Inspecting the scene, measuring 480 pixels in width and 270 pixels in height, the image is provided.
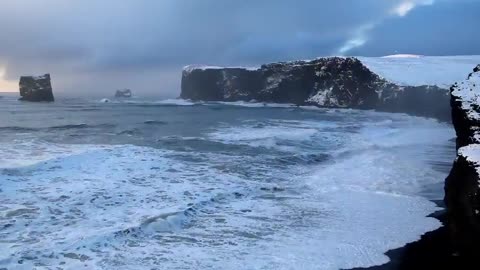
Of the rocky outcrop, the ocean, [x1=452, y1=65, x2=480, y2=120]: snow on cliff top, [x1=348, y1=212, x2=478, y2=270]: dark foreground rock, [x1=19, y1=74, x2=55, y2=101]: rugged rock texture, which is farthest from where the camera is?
[x1=19, y1=74, x2=55, y2=101]: rugged rock texture

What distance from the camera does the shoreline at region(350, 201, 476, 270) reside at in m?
7.11

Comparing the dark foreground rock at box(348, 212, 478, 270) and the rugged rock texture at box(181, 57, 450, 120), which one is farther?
the rugged rock texture at box(181, 57, 450, 120)

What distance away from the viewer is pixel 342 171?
51.1ft

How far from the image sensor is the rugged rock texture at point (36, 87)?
7938 cm

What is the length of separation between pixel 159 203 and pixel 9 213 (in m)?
3.35

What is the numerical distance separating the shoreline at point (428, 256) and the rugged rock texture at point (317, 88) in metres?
34.9

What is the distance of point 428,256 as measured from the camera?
7.52 meters

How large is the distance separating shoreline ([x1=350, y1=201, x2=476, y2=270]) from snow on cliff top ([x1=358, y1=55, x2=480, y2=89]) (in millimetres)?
41697

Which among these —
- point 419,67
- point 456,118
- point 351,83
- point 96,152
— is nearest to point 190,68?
point 351,83

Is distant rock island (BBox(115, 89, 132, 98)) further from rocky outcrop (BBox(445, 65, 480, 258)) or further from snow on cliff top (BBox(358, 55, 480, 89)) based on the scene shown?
rocky outcrop (BBox(445, 65, 480, 258))

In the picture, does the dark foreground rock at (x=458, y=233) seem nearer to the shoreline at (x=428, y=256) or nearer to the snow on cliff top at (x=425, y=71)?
the shoreline at (x=428, y=256)

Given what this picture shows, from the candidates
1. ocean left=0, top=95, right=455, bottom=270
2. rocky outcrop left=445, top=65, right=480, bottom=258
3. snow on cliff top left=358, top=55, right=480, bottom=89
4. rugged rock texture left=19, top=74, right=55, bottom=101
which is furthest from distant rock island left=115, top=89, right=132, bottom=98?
rocky outcrop left=445, top=65, right=480, bottom=258

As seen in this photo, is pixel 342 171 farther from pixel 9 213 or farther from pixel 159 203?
pixel 9 213

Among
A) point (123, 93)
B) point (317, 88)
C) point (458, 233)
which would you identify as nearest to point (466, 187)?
point (458, 233)
